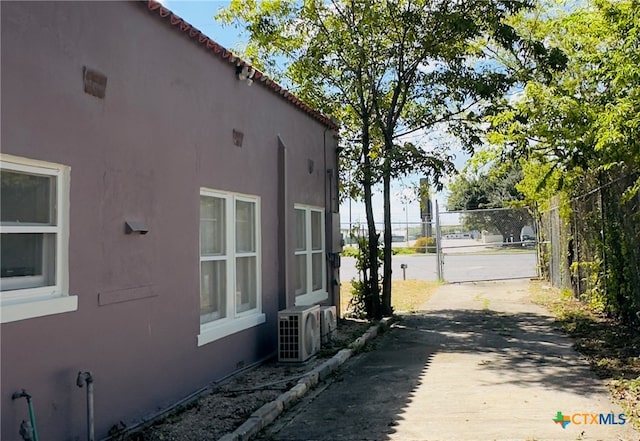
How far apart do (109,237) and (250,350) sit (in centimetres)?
342

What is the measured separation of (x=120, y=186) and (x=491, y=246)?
740 inches

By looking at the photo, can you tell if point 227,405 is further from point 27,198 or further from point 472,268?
point 472,268

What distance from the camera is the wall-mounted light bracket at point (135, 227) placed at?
5219 millimetres

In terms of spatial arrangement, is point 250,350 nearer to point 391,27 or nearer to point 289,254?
point 289,254

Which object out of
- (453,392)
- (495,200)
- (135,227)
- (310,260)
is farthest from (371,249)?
(495,200)

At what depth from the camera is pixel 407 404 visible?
628 cm

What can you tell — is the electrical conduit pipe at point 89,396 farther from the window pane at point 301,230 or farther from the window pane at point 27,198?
the window pane at point 301,230

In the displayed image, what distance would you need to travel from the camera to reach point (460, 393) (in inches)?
263

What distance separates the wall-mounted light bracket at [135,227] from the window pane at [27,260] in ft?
2.67

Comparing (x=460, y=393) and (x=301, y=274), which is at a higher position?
(x=301, y=274)

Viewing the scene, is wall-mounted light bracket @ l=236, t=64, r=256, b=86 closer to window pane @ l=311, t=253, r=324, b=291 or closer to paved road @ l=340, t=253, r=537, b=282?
window pane @ l=311, t=253, r=324, b=291

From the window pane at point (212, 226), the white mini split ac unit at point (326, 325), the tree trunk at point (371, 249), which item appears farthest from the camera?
the tree trunk at point (371, 249)

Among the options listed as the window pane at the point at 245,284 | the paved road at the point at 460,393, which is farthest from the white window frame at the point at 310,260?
the window pane at the point at 245,284

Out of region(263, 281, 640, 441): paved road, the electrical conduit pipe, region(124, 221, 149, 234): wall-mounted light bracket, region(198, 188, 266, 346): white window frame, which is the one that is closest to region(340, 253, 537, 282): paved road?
region(263, 281, 640, 441): paved road
